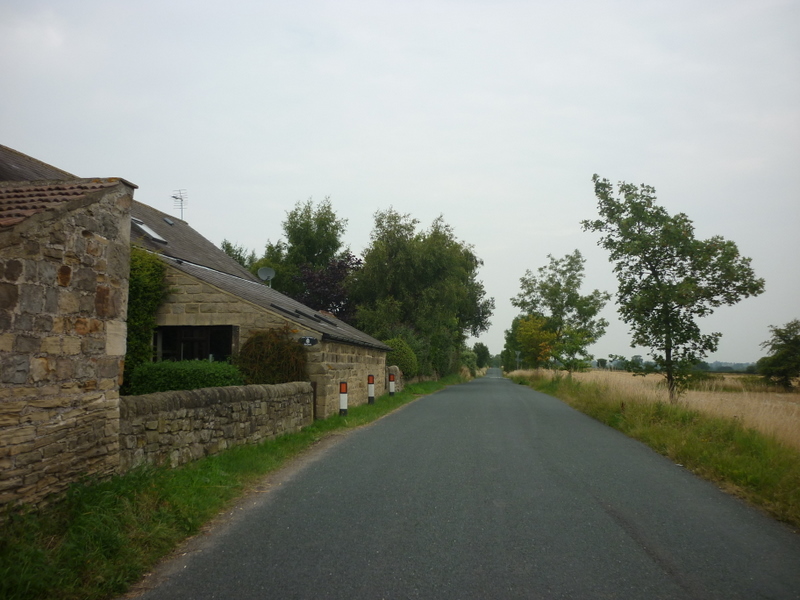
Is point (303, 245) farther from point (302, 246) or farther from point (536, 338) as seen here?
point (536, 338)

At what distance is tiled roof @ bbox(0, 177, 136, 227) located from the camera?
5.24 metres

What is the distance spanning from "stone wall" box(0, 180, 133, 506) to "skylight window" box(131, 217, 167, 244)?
1168 centimetres

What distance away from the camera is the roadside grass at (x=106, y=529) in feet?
12.6

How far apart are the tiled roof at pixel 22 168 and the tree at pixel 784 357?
33279mm

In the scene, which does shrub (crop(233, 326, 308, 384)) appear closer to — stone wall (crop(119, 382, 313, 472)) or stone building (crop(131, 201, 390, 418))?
stone building (crop(131, 201, 390, 418))

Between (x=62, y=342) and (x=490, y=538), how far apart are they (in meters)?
4.17

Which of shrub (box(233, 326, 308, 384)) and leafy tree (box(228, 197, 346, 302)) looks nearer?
shrub (box(233, 326, 308, 384))

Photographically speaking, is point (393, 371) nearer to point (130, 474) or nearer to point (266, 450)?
point (266, 450)

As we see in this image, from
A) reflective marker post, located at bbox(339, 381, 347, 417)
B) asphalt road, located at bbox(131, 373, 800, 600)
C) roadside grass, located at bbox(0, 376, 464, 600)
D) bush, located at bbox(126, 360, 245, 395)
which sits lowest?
asphalt road, located at bbox(131, 373, 800, 600)

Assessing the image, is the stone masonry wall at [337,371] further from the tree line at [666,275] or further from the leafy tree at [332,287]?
the leafy tree at [332,287]

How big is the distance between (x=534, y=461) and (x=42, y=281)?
6841mm

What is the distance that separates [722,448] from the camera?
9.23 meters

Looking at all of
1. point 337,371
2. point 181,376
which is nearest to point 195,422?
point 181,376

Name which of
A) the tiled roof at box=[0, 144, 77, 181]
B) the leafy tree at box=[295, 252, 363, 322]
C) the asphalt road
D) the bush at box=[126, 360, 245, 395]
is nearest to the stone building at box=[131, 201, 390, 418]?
the bush at box=[126, 360, 245, 395]
